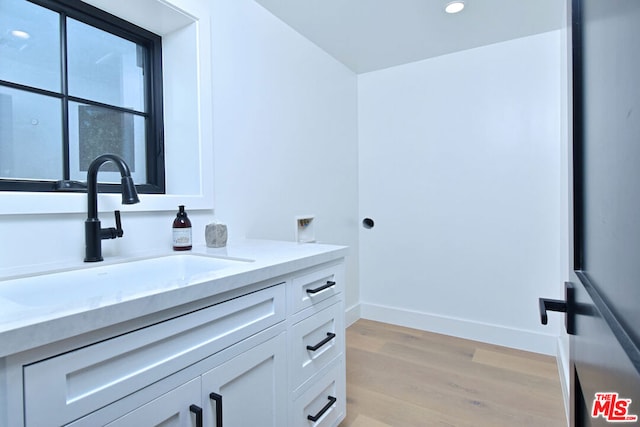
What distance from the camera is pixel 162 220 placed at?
1366mm

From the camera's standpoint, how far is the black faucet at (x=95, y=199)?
1047 millimetres

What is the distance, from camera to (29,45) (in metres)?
1.15

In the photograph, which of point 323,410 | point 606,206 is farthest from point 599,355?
point 323,410

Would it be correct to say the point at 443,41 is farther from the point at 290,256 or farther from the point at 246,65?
the point at 290,256

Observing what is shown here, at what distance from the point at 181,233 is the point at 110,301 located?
0.70 metres

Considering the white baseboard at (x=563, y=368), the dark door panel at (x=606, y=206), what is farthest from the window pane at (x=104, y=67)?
the white baseboard at (x=563, y=368)

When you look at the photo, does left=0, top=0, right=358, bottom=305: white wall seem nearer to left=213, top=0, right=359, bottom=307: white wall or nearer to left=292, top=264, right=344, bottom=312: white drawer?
left=213, top=0, right=359, bottom=307: white wall

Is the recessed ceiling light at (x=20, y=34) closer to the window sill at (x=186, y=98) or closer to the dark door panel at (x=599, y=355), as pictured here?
the window sill at (x=186, y=98)

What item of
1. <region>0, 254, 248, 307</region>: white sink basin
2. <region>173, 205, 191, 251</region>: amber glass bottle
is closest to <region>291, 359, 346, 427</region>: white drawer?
<region>0, 254, 248, 307</region>: white sink basin

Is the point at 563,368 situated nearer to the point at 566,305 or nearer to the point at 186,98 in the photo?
the point at 566,305

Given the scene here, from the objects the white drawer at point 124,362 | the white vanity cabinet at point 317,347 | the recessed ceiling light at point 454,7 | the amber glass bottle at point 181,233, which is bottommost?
the white vanity cabinet at point 317,347

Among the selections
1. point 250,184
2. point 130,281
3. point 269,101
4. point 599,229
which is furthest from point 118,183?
point 599,229

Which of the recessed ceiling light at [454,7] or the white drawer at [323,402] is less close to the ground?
the recessed ceiling light at [454,7]

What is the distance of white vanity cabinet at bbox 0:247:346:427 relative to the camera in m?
0.57
